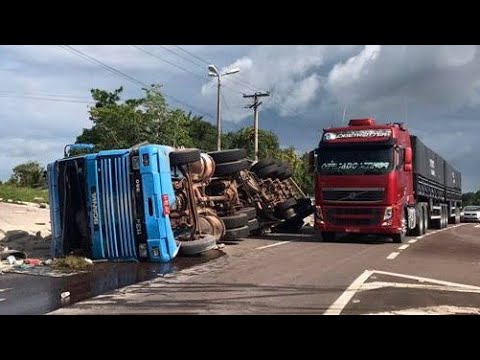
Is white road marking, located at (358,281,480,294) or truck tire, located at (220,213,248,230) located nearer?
white road marking, located at (358,281,480,294)

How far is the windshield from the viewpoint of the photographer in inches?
658

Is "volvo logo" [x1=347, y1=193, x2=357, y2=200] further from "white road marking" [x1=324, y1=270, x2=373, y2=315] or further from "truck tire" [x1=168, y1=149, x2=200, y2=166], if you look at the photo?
"white road marking" [x1=324, y1=270, x2=373, y2=315]

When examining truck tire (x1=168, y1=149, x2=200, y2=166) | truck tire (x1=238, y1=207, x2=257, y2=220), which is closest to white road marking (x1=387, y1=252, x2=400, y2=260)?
truck tire (x1=238, y1=207, x2=257, y2=220)

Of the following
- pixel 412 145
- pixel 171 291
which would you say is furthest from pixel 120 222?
pixel 412 145

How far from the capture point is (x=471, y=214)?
41.1 m

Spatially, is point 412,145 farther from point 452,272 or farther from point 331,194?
point 452,272

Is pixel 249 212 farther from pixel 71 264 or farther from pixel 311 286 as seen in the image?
pixel 311 286

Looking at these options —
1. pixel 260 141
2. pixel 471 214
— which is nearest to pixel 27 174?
pixel 260 141

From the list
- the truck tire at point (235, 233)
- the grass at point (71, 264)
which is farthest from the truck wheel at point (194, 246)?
the truck tire at point (235, 233)

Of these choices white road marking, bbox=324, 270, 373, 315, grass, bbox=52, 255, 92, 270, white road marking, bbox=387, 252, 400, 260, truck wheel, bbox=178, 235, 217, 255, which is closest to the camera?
white road marking, bbox=324, 270, 373, 315

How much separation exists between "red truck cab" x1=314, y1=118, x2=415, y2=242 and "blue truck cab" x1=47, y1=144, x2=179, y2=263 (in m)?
6.15

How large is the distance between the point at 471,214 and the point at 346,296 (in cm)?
3628
